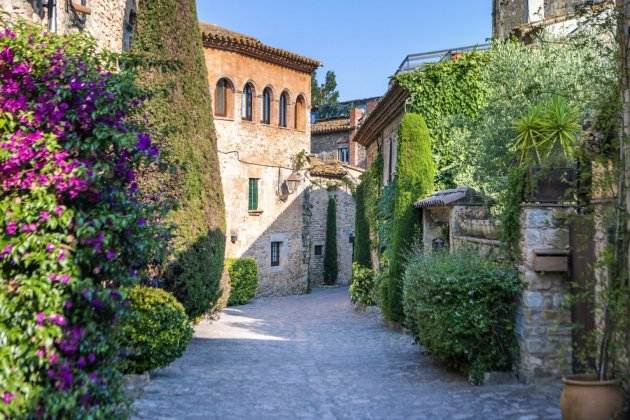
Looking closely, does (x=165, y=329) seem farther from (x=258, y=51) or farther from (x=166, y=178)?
(x=258, y=51)

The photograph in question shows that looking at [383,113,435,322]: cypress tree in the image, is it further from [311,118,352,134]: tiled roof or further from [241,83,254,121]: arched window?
[311,118,352,134]: tiled roof

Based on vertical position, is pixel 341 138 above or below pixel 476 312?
above

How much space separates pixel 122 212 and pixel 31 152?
741mm

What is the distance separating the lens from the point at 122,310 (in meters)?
4.65

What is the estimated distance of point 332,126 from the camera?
39.4m

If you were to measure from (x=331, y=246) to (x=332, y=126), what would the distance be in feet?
39.5

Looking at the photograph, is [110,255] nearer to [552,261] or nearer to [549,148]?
[552,261]

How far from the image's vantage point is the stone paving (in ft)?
21.2

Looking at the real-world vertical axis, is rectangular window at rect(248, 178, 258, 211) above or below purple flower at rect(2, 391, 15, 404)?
above

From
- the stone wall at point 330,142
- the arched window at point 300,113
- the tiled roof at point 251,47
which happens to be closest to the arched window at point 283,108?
the arched window at point 300,113

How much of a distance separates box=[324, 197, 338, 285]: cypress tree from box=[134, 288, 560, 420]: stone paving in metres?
15.8

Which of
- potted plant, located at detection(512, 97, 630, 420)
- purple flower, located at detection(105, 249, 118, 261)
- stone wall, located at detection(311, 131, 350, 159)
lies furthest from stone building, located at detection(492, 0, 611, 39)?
purple flower, located at detection(105, 249, 118, 261)

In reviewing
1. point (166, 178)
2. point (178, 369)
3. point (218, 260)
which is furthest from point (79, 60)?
point (218, 260)

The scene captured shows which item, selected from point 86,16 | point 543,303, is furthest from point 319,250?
point 543,303
